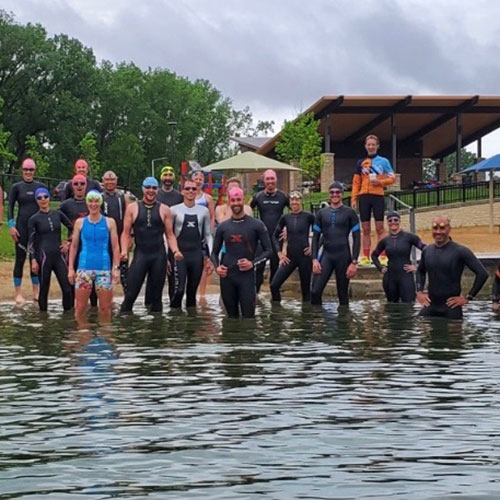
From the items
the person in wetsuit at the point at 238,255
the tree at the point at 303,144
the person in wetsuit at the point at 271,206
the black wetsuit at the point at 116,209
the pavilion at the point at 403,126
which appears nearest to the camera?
the person in wetsuit at the point at 238,255

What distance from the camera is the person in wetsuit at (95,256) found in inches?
619

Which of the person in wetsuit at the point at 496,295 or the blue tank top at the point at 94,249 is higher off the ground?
the blue tank top at the point at 94,249

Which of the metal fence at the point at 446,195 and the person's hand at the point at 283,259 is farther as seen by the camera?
the metal fence at the point at 446,195

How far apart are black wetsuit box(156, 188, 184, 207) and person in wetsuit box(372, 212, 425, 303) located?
2989 millimetres

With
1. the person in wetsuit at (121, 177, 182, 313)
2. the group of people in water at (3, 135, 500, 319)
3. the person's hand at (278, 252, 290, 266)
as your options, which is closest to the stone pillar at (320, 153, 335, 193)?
the group of people in water at (3, 135, 500, 319)

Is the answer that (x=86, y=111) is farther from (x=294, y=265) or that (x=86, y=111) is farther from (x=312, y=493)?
(x=312, y=493)

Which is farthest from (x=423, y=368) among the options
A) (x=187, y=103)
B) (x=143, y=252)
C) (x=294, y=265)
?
(x=187, y=103)

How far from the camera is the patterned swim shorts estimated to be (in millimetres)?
15773

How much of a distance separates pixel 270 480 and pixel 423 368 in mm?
4677

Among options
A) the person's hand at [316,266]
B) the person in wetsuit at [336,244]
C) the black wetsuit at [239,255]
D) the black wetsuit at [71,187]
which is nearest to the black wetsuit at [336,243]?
the person in wetsuit at [336,244]

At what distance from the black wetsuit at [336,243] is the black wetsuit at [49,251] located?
356 centimetres

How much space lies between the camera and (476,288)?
15.0 m

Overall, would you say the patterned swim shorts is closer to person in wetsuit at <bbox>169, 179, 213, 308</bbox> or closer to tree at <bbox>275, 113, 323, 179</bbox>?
person in wetsuit at <bbox>169, 179, 213, 308</bbox>

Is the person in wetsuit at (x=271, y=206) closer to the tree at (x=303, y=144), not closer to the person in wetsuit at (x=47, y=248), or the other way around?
the person in wetsuit at (x=47, y=248)
